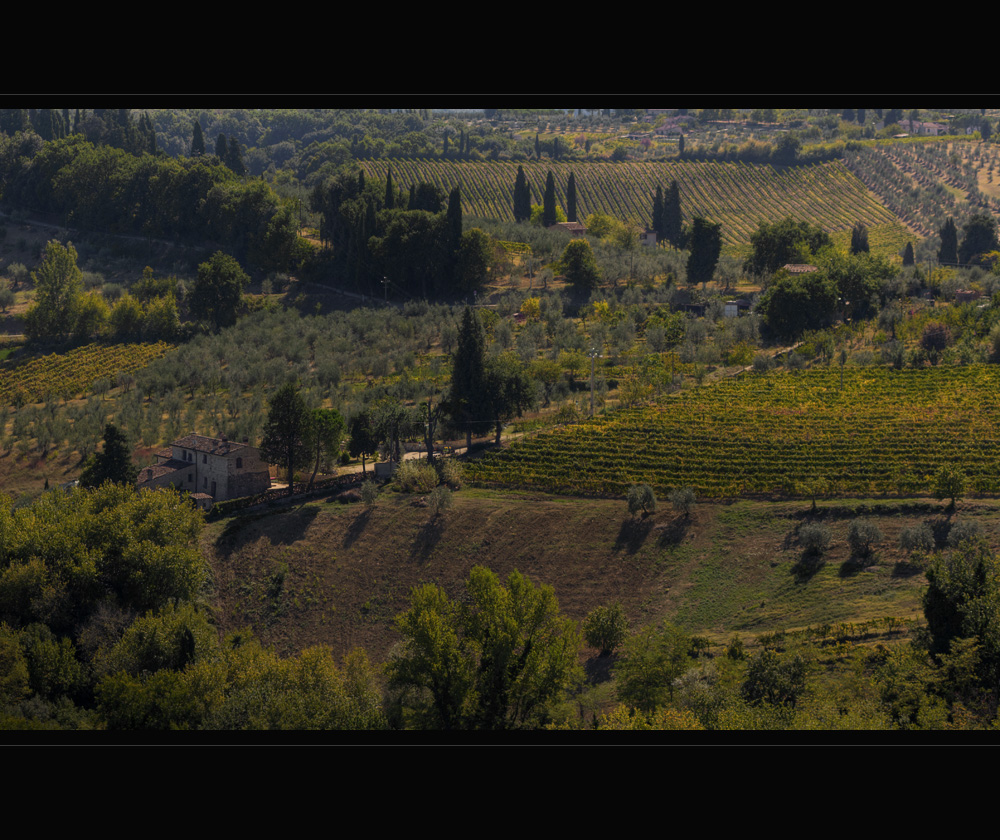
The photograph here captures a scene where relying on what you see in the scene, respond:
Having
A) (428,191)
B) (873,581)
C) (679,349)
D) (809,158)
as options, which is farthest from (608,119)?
(873,581)

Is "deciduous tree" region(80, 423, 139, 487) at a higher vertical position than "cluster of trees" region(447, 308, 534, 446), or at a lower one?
lower

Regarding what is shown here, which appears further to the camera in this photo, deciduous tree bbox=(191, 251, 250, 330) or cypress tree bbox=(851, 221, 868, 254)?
cypress tree bbox=(851, 221, 868, 254)

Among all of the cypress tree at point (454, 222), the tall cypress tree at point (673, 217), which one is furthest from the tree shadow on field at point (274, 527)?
the tall cypress tree at point (673, 217)

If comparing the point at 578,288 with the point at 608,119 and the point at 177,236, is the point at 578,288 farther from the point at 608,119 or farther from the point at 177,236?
the point at 608,119

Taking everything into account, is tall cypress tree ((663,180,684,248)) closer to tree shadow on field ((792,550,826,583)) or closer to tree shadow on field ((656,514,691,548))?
tree shadow on field ((656,514,691,548))

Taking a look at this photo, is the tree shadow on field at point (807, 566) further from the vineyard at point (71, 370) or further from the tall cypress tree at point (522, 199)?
the tall cypress tree at point (522, 199)

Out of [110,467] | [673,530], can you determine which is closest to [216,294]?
[110,467]

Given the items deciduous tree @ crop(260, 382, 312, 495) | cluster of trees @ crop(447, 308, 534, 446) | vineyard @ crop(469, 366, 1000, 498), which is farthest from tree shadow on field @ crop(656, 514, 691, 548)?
deciduous tree @ crop(260, 382, 312, 495)
